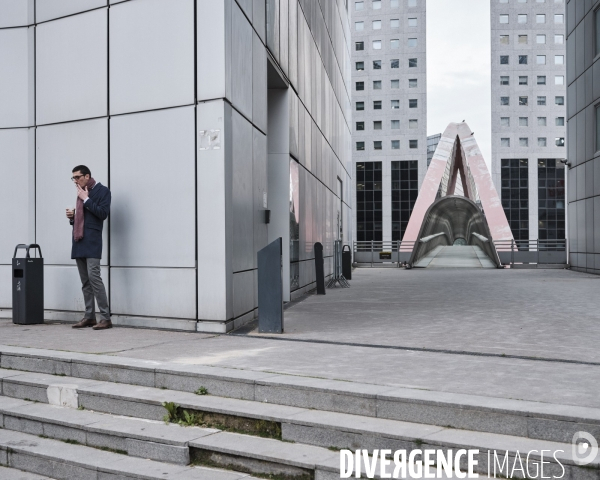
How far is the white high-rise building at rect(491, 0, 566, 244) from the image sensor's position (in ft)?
258

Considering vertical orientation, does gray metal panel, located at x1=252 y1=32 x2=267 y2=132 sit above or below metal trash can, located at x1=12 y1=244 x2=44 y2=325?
above

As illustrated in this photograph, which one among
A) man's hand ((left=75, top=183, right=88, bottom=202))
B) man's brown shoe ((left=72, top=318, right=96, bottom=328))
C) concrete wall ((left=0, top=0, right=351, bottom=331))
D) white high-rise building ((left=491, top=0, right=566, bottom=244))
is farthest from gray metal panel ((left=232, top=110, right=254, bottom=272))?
white high-rise building ((left=491, top=0, right=566, bottom=244))

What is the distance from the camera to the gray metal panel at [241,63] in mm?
8867

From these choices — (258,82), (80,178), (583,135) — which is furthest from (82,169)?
(583,135)

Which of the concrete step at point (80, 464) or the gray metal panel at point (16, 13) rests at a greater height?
the gray metal panel at point (16, 13)

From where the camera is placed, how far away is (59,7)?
977 cm

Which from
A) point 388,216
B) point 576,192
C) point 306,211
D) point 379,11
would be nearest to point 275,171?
point 306,211

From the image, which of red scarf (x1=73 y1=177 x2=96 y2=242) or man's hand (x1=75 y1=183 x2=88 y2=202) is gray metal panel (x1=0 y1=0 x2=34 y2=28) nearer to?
man's hand (x1=75 y1=183 x2=88 y2=202)

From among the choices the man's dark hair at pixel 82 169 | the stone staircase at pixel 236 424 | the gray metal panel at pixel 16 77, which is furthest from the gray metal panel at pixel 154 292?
the gray metal panel at pixel 16 77

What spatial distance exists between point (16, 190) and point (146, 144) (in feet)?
8.85

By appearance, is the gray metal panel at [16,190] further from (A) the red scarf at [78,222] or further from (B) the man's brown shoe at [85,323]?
(B) the man's brown shoe at [85,323]

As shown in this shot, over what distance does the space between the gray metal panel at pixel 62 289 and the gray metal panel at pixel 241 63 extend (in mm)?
3462

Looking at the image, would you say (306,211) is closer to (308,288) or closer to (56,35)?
(308,288)

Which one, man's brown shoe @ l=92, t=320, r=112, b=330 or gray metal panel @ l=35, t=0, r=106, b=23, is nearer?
man's brown shoe @ l=92, t=320, r=112, b=330
